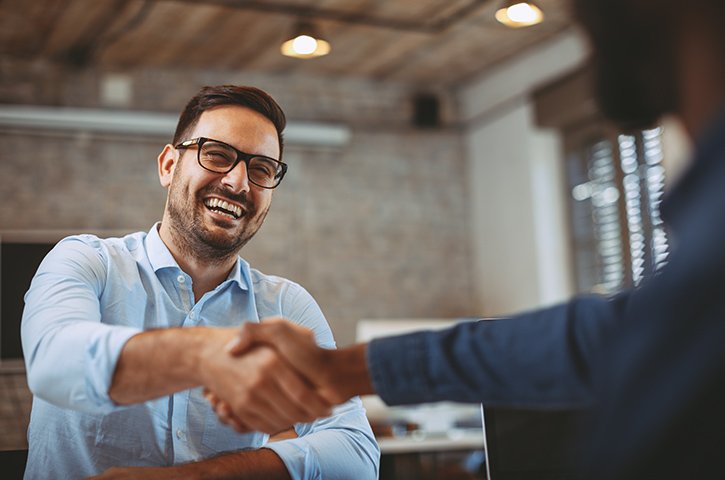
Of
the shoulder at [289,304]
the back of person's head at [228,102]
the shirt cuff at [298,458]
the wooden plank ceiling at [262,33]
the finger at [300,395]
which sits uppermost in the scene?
the wooden plank ceiling at [262,33]

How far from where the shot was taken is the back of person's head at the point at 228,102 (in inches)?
66.2

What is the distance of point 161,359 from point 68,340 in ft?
0.48

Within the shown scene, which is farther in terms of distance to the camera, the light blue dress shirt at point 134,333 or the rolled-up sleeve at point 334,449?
the rolled-up sleeve at point 334,449

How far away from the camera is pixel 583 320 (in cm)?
106

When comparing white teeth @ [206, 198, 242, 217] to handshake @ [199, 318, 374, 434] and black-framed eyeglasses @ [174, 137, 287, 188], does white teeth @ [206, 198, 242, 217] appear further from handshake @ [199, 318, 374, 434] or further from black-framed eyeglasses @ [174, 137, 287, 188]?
handshake @ [199, 318, 374, 434]

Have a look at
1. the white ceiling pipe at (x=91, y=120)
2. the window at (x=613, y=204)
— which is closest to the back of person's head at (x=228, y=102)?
the window at (x=613, y=204)

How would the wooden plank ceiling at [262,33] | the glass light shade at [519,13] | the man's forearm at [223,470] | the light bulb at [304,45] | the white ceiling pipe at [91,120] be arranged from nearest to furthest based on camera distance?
1. the man's forearm at [223,470]
2. the glass light shade at [519,13]
3. the light bulb at [304,45]
4. the wooden plank ceiling at [262,33]
5. the white ceiling pipe at [91,120]

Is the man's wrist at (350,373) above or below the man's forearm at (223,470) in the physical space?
above

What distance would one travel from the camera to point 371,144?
6.27 meters

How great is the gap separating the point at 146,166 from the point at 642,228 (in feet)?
9.81

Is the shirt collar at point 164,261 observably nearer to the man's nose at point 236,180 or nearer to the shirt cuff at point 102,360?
the man's nose at point 236,180

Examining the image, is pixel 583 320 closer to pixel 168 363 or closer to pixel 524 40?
pixel 168 363

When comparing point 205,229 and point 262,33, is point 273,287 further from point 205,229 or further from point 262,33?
point 262,33

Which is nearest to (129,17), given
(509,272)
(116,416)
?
(509,272)
